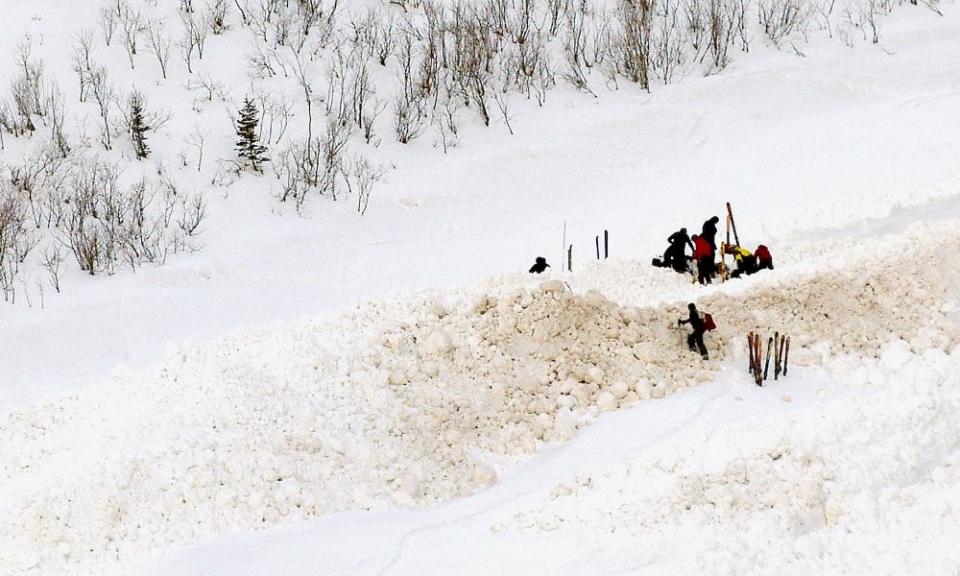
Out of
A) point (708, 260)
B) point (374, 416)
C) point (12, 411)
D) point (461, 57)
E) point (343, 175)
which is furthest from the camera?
point (461, 57)

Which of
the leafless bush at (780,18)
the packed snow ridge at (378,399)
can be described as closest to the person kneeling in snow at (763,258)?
the packed snow ridge at (378,399)

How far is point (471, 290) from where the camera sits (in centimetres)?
1280

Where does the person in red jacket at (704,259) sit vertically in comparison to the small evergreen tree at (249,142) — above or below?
below

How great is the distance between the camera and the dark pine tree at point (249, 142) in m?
22.5

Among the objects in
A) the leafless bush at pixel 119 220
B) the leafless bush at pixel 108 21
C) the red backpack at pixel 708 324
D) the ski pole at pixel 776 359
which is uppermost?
the leafless bush at pixel 108 21

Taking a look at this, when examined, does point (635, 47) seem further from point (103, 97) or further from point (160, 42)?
point (103, 97)

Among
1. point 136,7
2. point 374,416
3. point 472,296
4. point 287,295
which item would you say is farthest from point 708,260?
point 136,7

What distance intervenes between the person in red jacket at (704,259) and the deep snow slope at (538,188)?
3.12 metres

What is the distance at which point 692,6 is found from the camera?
90.4ft

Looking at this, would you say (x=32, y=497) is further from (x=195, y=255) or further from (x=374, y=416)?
(x=195, y=255)

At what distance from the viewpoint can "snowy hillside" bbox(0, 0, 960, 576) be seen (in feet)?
28.7

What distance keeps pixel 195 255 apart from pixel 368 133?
636 centimetres

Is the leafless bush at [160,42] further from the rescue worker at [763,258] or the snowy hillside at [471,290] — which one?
the rescue worker at [763,258]

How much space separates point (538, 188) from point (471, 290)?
11.2 metres
